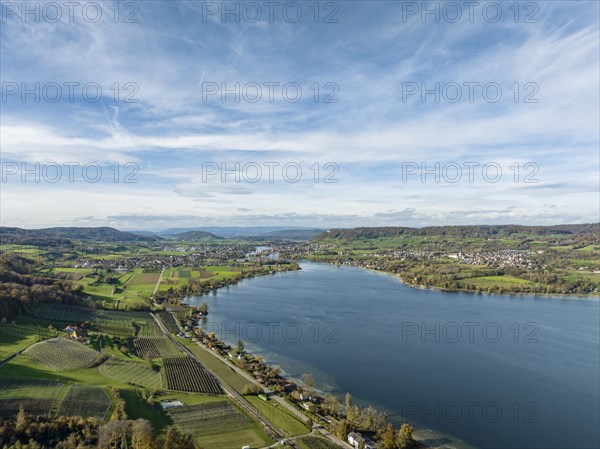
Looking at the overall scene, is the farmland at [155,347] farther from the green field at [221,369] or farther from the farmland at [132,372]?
the farmland at [132,372]

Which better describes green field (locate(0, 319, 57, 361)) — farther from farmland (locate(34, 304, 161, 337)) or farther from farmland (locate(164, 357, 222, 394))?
farmland (locate(164, 357, 222, 394))

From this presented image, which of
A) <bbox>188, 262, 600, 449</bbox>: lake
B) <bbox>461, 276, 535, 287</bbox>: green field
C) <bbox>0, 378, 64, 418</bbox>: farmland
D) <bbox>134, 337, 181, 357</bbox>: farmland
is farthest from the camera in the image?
<bbox>461, 276, 535, 287</bbox>: green field

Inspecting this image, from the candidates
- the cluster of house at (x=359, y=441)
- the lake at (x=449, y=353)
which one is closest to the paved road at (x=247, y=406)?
the cluster of house at (x=359, y=441)

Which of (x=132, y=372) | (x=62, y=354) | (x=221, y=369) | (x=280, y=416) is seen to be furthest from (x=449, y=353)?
(x=62, y=354)

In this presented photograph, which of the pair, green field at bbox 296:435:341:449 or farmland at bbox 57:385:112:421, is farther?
farmland at bbox 57:385:112:421

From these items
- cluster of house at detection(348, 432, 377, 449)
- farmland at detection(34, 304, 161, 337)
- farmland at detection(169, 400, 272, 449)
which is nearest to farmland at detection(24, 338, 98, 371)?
farmland at detection(34, 304, 161, 337)

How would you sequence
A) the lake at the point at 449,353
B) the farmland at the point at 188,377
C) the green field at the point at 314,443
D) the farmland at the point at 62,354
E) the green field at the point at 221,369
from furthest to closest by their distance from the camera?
the farmland at the point at 62,354, the green field at the point at 221,369, the farmland at the point at 188,377, the lake at the point at 449,353, the green field at the point at 314,443

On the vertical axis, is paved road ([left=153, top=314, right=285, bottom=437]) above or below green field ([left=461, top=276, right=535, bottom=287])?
below
